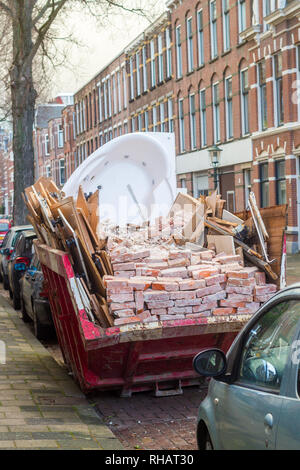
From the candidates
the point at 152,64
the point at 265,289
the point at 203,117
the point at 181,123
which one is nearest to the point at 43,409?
the point at 265,289

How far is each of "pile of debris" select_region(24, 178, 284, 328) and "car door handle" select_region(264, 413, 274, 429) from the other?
10.9ft

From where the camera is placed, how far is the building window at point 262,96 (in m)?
31.5

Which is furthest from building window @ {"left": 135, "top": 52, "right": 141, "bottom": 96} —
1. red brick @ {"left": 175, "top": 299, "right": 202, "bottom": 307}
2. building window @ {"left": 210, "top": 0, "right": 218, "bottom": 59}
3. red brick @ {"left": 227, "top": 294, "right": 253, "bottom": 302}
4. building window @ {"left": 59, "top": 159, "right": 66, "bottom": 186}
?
red brick @ {"left": 175, "top": 299, "right": 202, "bottom": 307}

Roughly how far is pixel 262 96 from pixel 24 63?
11.5m

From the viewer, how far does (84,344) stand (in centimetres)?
699

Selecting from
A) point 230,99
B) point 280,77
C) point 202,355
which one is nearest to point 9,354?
point 202,355

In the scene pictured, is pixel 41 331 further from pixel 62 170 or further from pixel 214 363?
pixel 62 170

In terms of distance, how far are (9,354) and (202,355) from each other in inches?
237

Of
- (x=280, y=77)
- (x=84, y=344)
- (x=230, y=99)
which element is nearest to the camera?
(x=84, y=344)

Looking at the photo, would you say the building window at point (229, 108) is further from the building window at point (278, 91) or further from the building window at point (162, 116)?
the building window at point (162, 116)

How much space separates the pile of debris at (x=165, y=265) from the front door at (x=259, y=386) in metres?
2.53

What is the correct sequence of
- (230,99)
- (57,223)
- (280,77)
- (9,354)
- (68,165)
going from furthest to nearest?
(68,165), (230,99), (280,77), (9,354), (57,223)

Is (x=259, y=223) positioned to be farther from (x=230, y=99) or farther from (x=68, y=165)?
(x=68, y=165)

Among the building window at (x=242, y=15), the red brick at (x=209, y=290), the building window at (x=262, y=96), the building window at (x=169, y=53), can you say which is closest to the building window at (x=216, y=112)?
the building window at (x=242, y=15)
